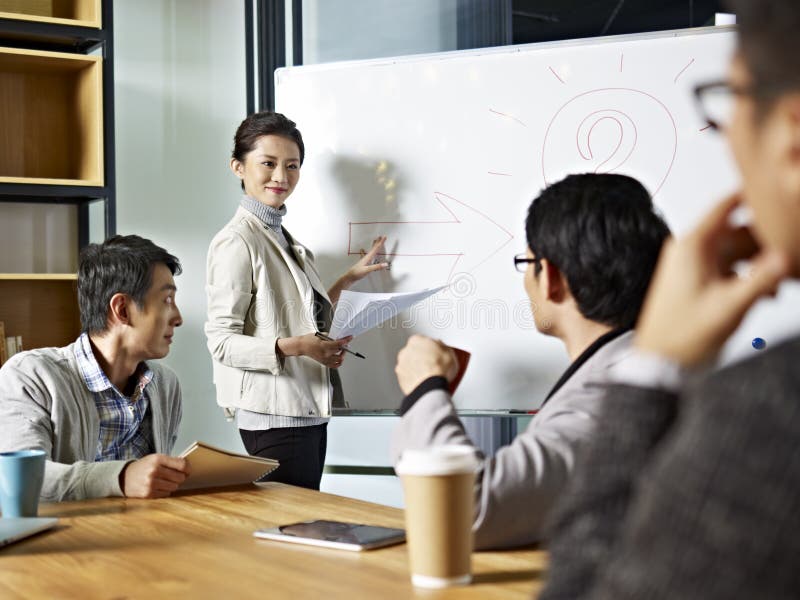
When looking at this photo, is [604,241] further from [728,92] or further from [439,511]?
Result: [728,92]

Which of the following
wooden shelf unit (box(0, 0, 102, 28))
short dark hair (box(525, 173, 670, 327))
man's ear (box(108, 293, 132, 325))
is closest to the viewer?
short dark hair (box(525, 173, 670, 327))

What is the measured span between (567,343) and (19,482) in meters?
0.82

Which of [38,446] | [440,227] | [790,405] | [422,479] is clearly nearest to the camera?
[790,405]

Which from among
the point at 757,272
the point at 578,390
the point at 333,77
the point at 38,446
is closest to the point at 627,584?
the point at 757,272

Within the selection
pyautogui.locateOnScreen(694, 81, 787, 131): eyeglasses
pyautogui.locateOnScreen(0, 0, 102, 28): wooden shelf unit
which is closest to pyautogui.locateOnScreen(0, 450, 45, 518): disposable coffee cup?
pyautogui.locateOnScreen(694, 81, 787, 131): eyeglasses

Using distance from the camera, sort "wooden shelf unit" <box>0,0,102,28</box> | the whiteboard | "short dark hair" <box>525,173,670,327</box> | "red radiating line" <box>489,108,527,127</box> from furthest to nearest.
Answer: "wooden shelf unit" <box>0,0,102,28</box> < "red radiating line" <box>489,108,527,127</box> < the whiteboard < "short dark hair" <box>525,173,670,327</box>

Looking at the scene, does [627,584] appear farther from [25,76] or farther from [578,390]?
[25,76]

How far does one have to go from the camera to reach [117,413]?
1900mm

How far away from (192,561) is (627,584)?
81 cm

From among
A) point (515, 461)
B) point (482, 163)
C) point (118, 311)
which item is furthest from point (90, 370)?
point (482, 163)

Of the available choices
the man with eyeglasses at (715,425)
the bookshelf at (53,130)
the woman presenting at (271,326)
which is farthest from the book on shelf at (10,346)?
the man with eyeglasses at (715,425)

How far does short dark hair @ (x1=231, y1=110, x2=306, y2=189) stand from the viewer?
2.70m

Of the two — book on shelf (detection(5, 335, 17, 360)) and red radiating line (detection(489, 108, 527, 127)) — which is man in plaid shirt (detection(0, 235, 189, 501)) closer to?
red radiating line (detection(489, 108, 527, 127))

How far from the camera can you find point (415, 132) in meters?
2.79
